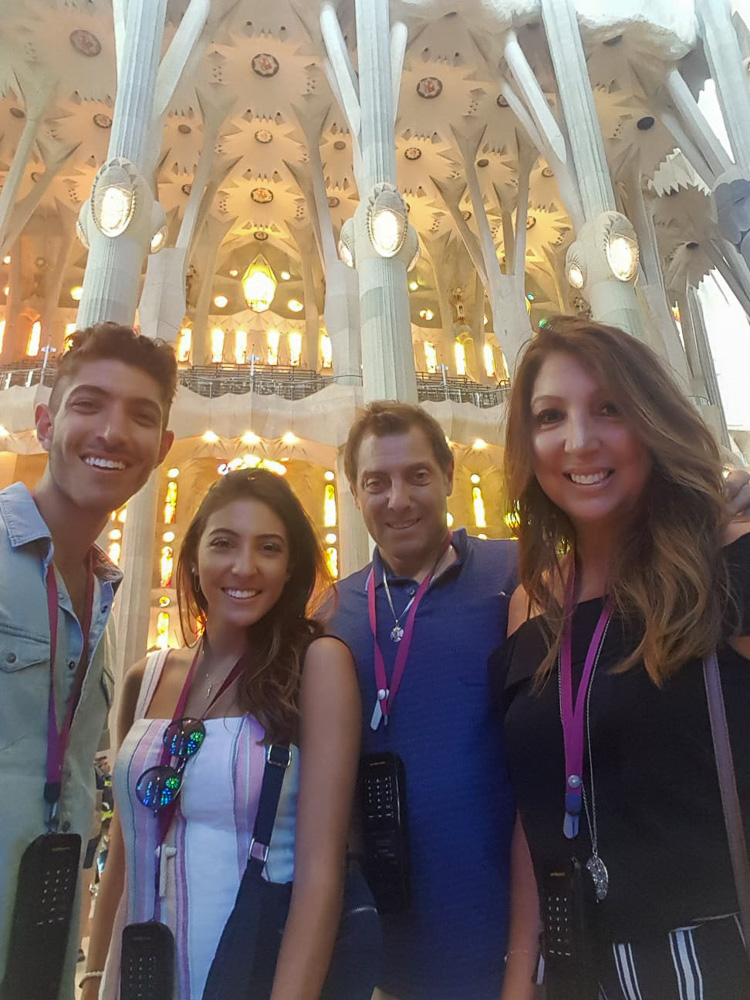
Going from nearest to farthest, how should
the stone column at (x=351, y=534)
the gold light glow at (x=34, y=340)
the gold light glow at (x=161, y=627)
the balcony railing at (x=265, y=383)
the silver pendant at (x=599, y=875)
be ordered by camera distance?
the silver pendant at (x=599, y=875) < the stone column at (x=351, y=534) < the balcony railing at (x=265, y=383) < the gold light glow at (x=161, y=627) < the gold light glow at (x=34, y=340)

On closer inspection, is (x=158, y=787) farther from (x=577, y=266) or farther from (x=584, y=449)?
(x=577, y=266)

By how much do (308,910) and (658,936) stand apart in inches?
25.7

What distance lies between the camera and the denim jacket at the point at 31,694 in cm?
139

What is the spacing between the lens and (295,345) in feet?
70.0

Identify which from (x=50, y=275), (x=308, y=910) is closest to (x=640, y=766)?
(x=308, y=910)

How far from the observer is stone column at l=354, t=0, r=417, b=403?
9.30m

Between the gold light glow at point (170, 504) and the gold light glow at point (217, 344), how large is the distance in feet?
16.3

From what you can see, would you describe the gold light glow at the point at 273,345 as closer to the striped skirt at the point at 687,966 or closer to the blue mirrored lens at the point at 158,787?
the blue mirrored lens at the point at 158,787

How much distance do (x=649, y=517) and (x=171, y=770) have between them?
1169 millimetres

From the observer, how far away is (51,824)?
1447 millimetres

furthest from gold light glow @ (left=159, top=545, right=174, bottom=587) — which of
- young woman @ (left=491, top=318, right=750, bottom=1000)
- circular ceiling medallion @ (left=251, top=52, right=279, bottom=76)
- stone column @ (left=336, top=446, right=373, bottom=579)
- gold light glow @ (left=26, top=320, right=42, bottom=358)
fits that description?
young woman @ (left=491, top=318, right=750, bottom=1000)

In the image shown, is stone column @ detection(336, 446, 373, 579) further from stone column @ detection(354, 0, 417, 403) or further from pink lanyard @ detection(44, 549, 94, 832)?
pink lanyard @ detection(44, 549, 94, 832)

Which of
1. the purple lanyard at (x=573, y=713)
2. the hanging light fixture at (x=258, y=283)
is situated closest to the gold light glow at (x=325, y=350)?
the hanging light fixture at (x=258, y=283)

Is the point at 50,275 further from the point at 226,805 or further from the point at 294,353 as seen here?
the point at 226,805
